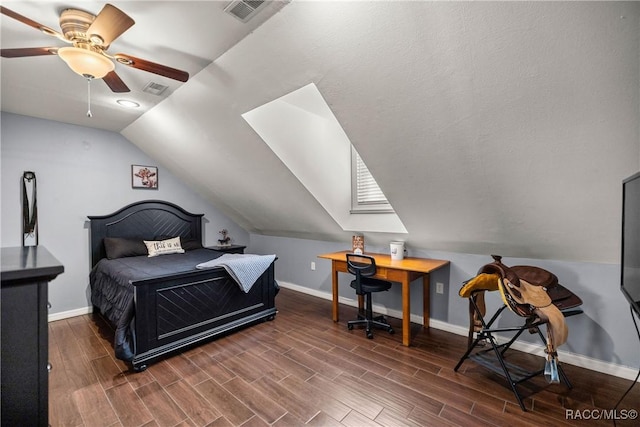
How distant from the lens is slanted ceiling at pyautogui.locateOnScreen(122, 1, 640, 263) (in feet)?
4.67

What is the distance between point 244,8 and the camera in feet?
5.48

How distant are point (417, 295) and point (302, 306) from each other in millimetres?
1524

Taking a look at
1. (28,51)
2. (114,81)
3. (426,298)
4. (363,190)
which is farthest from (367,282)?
(28,51)

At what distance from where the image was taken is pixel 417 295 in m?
3.30

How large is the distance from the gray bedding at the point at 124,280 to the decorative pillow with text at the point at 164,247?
19 cm

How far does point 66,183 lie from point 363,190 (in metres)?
3.75

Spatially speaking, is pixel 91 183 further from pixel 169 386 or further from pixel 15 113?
pixel 169 386

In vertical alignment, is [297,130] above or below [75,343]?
above

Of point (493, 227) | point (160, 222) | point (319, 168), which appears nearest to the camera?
point (493, 227)

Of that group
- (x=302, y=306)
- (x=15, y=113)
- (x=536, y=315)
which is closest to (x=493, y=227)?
(x=536, y=315)

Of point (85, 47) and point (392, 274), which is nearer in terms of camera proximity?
point (85, 47)

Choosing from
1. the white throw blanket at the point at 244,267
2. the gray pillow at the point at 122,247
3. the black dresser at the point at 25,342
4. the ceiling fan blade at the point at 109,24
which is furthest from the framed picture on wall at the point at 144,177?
the black dresser at the point at 25,342

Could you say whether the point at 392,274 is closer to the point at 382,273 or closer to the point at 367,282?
the point at 382,273

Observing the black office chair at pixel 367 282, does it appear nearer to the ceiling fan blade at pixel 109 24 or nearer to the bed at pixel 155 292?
the bed at pixel 155 292
